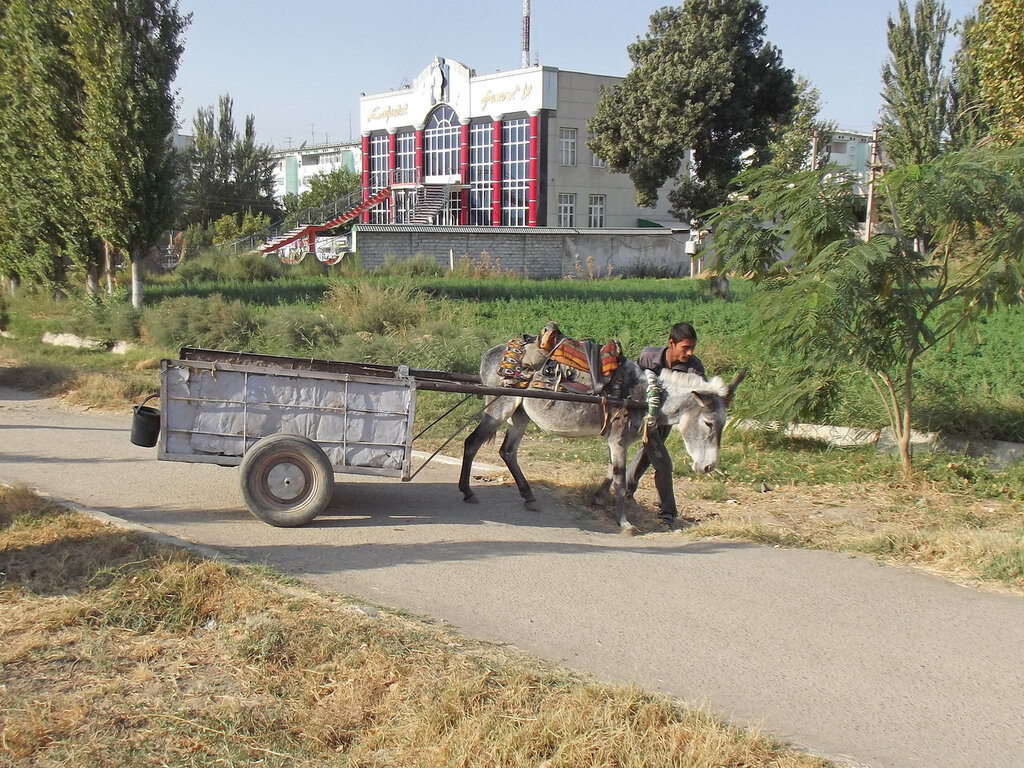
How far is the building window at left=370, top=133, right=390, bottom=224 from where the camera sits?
6091 centimetres

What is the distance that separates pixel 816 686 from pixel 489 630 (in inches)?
71.8

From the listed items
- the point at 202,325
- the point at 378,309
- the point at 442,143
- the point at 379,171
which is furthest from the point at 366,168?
the point at 378,309

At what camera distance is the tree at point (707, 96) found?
31359 mm

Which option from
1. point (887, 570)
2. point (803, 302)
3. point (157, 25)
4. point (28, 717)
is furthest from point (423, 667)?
point (157, 25)

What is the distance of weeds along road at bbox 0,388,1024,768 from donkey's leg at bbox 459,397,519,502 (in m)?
0.25

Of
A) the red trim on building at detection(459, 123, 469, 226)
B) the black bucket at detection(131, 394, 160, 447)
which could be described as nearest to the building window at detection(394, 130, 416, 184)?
the red trim on building at detection(459, 123, 469, 226)

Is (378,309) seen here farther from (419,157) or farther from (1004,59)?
(419,157)

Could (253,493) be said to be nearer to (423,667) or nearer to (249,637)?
(249,637)

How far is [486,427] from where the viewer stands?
8.47 meters

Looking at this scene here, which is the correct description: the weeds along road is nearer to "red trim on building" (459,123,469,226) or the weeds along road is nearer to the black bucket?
the black bucket

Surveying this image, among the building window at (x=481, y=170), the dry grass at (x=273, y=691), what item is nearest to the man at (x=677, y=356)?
the dry grass at (x=273, y=691)

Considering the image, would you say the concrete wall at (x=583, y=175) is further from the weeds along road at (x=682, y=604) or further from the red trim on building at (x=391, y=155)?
the weeds along road at (x=682, y=604)

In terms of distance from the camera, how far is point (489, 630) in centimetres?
533

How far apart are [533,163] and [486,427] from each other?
154 ft
